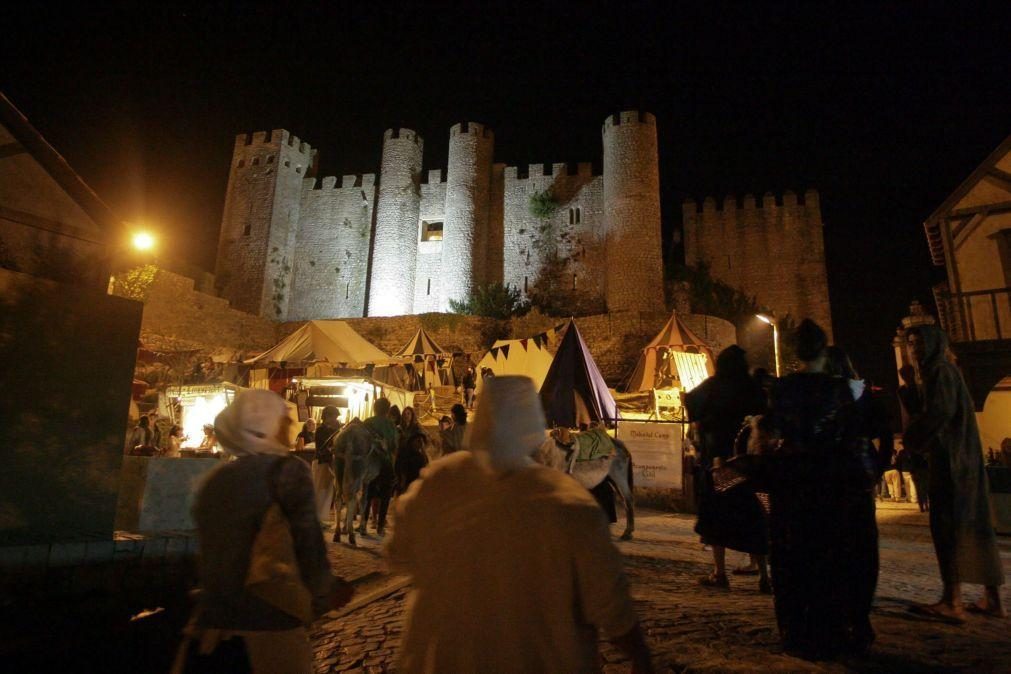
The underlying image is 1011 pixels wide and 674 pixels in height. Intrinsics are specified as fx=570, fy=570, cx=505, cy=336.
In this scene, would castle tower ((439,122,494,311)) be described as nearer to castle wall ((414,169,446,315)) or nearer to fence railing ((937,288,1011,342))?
castle wall ((414,169,446,315))

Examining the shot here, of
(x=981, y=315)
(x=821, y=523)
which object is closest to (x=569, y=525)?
(x=821, y=523)

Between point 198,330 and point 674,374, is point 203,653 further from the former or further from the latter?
point 198,330

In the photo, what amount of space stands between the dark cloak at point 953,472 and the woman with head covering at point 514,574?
2.84 meters

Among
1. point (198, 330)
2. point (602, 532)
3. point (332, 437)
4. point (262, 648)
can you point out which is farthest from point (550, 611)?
point (198, 330)

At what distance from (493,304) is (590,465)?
22.5 meters

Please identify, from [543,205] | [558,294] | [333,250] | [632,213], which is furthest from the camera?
[333,250]

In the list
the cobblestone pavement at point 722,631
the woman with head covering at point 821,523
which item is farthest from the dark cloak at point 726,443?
the woman with head covering at point 821,523

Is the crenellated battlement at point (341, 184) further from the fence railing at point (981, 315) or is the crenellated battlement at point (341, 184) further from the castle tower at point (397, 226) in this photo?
the fence railing at point (981, 315)

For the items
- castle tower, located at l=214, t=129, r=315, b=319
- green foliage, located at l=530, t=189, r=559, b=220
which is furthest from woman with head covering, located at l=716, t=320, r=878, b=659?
castle tower, located at l=214, t=129, r=315, b=319

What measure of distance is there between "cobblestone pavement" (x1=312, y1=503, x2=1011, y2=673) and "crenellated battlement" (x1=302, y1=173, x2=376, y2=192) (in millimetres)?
34774

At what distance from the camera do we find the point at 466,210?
108 feet

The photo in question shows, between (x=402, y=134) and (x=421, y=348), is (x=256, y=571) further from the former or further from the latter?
(x=402, y=134)

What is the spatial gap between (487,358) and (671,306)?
1691 centimetres

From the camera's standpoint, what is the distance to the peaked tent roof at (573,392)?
6.47 m
